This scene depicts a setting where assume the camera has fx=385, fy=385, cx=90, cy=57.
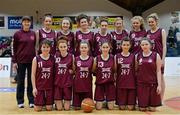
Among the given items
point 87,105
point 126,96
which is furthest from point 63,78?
point 126,96

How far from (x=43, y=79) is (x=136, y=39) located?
155 cm

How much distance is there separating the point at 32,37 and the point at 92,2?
397 inches

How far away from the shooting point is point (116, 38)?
237 inches

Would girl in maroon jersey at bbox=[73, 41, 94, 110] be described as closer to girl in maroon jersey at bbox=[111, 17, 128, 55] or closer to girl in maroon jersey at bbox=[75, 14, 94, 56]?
girl in maroon jersey at bbox=[75, 14, 94, 56]

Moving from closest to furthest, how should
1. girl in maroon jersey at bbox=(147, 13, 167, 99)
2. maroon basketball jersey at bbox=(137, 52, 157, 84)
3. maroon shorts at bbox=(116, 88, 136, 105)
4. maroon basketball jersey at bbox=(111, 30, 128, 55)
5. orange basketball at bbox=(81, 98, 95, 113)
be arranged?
orange basketball at bbox=(81, 98, 95, 113) → maroon basketball jersey at bbox=(137, 52, 157, 84) → maroon shorts at bbox=(116, 88, 136, 105) → girl in maroon jersey at bbox=(147, 13, 167, 99) → maroon basketball jersey at bbox=(111, 30, 128, 55)

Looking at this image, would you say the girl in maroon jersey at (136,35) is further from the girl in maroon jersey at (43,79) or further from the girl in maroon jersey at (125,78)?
the girl in maroon jersey at (43,79)

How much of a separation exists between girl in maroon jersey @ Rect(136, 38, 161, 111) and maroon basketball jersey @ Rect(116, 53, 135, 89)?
0.34ft

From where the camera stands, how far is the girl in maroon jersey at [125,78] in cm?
568

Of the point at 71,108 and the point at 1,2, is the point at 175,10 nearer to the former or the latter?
the point at 1,2

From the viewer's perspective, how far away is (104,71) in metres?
5.69

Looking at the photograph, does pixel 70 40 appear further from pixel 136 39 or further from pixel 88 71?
pixel 136 39

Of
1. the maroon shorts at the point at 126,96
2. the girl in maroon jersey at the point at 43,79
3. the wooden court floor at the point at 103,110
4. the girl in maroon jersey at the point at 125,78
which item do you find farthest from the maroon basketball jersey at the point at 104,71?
the girl in maroon jersey at the point at 43,79

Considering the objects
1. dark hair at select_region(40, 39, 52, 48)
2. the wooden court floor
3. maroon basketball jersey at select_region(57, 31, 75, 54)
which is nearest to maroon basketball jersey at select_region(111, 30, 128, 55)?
maroon basketball jersey at select_region(57, 31, 75, 54)

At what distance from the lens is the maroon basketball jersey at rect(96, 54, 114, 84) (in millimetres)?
5691
